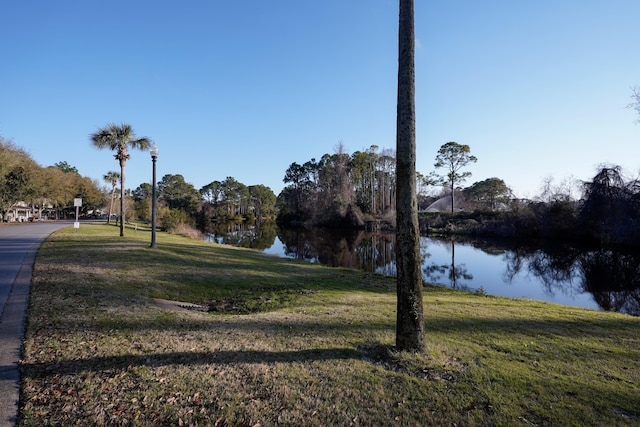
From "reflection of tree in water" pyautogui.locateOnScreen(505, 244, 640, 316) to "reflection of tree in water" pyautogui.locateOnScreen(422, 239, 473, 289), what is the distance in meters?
2.23

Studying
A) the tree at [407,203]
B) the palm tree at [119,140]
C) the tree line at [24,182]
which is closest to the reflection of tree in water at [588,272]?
the tree at [407,203]

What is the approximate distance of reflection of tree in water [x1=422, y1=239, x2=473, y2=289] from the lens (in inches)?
586

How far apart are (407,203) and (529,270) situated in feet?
61.2

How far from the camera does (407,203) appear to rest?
399cm

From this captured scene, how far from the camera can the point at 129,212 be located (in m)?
45.2

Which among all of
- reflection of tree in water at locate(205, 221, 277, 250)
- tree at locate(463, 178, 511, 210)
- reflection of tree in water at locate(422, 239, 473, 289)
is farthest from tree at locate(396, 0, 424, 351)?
tree at locate(463, 178, 511, 210)

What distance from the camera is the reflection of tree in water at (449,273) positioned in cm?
1489

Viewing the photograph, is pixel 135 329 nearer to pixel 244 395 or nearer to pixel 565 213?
pixel 244 395

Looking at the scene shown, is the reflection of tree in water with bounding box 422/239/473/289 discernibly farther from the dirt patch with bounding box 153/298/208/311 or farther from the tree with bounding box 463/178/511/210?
the tree with bounding box 463/178/511/210

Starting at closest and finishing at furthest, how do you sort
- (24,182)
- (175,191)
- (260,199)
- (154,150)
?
(154,150) < (24,182) < (175,191) < (260,199)

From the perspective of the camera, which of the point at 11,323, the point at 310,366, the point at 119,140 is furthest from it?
the point at 119,140

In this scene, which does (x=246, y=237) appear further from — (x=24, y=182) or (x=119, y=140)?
(x=24, y=182)

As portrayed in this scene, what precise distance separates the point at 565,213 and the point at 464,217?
14.7m

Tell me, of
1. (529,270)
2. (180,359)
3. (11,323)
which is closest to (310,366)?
(180,359)
